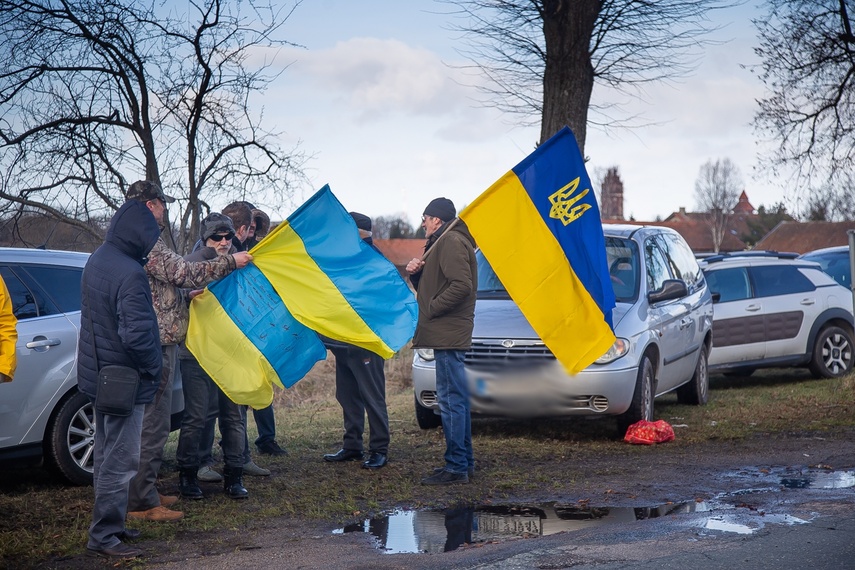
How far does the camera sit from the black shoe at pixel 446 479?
7094 millimetres

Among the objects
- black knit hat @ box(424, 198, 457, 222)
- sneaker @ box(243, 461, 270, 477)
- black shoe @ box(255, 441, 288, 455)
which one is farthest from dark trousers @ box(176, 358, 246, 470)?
black knit hat @ box(424, 198, 457, 222)

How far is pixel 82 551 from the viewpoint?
5422 millimetres

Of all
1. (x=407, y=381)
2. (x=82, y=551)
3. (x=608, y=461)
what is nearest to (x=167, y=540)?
(x=82, y=551)

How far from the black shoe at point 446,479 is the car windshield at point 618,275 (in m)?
2.69

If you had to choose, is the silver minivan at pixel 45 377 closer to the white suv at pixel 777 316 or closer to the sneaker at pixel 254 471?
the sneaker at pixel 254 471

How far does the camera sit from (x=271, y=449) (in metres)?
8.55

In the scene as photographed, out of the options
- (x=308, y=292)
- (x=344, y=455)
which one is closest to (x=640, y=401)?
(x=344, y=455)

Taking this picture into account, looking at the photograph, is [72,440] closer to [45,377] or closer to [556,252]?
[45,377]

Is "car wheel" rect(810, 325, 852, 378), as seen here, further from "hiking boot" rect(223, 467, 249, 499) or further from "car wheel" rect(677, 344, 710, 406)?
"hiking boot" rect(223, 467, 249, 499)

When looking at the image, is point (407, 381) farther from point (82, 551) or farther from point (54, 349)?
point (82, 551)

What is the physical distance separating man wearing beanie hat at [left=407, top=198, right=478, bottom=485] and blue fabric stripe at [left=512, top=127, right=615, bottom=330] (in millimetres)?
806

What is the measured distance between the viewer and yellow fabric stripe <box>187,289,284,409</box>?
661 cm

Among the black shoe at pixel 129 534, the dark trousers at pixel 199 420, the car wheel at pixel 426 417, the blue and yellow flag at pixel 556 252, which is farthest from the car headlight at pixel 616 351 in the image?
the black shoe at pixel 129 534

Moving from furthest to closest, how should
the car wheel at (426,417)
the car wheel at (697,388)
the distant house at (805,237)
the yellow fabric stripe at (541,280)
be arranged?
the distant house at (805,237) < the car wheel at (697,388) < the car wheel at (426,417) < the yellow fabric stripe at (541,280)
